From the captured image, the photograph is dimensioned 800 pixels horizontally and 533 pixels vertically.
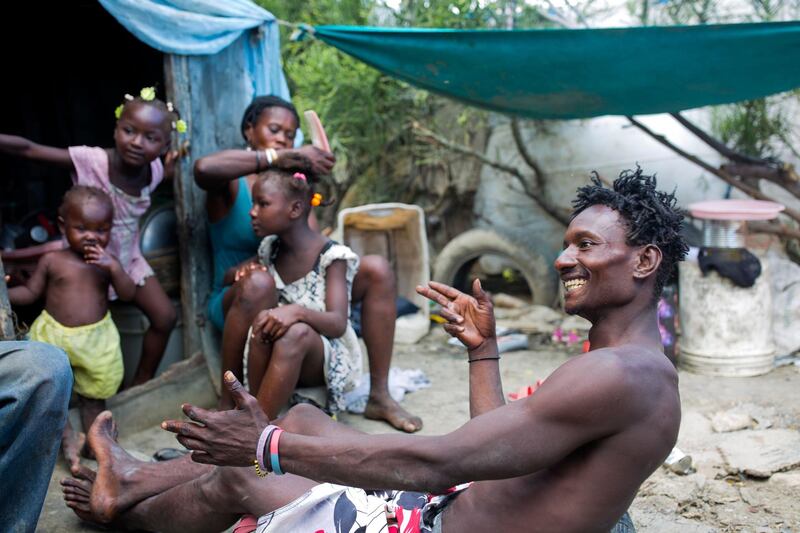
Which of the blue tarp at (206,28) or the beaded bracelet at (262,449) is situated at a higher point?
the blue tarp at (206,28)

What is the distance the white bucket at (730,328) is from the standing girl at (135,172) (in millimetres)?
3060

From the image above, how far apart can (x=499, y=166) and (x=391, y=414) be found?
3.48m

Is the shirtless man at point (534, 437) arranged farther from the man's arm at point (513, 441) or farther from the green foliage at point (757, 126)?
the green foliage at point (757, 126)

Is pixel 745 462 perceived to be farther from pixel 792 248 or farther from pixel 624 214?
pixel 792 248

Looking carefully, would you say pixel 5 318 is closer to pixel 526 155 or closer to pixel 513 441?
pixel 513 441

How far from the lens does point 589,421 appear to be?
167 centimetres

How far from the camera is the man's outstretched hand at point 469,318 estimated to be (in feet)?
7.18

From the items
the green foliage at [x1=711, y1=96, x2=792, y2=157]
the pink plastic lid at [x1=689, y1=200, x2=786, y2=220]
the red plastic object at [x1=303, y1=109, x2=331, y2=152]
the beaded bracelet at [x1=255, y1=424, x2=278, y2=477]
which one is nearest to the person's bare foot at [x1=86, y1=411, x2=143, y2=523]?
the beaded bracelet at [x1=255, y1=424, x2=278, y2=477]

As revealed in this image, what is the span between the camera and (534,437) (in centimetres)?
167

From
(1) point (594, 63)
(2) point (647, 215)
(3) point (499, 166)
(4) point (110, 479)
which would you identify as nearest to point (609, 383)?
(2) point (647, 215)

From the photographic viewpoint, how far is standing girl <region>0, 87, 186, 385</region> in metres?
3.57

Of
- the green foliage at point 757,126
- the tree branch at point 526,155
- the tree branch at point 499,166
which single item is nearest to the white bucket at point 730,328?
the green foliage at point 757,126

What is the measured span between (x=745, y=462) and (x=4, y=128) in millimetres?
4994

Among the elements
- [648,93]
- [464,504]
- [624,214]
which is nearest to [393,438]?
[464,504]
